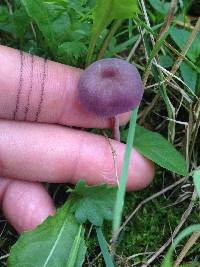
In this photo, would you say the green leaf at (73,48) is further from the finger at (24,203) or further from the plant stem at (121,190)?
the finger at (24,203)

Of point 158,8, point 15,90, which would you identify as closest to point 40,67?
point 15,90

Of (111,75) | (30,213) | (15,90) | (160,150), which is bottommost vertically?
(30,213)

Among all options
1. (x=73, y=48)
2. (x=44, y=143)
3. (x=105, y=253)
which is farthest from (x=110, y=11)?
(x=105, y=253)

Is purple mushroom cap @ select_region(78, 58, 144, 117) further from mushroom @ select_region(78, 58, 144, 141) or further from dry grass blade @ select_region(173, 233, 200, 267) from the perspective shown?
dry grass blade @ select_region(173, 233, 200, 267)

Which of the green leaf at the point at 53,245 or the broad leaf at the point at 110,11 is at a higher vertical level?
the broad leaf at the point at 110,11

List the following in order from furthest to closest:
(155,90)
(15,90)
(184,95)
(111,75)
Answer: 1. (155,90)
2. (184,95)
3. (15,90)
4. (111,75)

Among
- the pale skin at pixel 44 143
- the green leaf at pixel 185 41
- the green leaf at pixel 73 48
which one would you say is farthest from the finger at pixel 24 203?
the green leaf at pixel 185 41

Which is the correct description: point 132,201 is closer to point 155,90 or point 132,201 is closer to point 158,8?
point 155,90

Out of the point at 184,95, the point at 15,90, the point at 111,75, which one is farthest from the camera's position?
the point at 184,95
